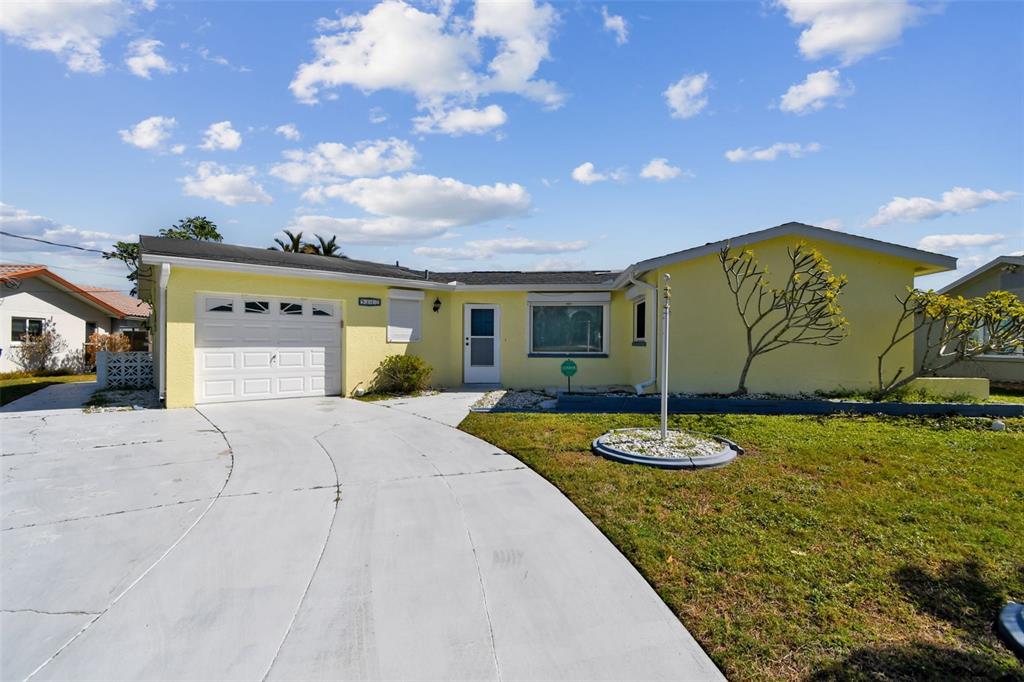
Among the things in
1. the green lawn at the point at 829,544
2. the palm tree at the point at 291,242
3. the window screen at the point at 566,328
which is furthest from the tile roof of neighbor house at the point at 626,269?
the palm tree at the point at 291,242

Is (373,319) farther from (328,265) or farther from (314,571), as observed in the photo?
(314,571)

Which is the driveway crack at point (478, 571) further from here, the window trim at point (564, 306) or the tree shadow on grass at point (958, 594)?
the window trim at point (564, 306)

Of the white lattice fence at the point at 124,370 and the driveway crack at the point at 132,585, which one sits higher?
the white lattice fence at the point at 124,370

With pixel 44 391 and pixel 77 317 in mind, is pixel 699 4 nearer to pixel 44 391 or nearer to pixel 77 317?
pixel 44 391

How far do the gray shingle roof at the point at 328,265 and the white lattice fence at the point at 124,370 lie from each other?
432 centimetres

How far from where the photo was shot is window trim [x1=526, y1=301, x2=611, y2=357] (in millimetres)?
12156

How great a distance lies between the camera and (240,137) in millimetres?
10258

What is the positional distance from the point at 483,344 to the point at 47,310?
1871 centimetres

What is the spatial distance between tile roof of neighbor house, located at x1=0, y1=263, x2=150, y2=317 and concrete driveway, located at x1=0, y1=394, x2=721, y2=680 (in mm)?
17379

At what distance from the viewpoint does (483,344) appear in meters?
12.4

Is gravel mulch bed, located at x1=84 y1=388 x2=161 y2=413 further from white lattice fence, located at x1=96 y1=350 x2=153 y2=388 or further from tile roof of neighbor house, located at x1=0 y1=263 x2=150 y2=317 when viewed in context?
tile roof of neighbor house, located at x1=0 y1=263 x2=150 y2=317

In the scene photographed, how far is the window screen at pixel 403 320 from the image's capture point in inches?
440

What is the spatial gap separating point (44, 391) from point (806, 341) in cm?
1756

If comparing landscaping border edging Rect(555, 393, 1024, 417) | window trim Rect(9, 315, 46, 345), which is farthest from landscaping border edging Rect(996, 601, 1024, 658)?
window trim Rect(9, 315, 46, 345)
